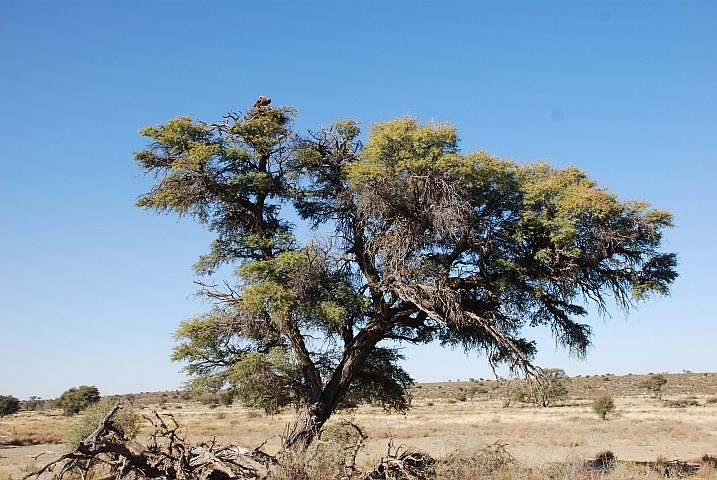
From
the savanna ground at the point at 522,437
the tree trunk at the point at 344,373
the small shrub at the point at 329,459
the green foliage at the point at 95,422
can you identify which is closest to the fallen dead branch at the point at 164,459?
the small shrub at the point at 329,459

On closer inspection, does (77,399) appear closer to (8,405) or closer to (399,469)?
(8,405)

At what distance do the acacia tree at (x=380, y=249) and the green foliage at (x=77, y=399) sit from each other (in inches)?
2003

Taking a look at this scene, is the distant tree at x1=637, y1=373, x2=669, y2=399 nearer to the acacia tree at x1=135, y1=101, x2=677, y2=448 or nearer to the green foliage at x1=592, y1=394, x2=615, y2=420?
the green foliage at x1=592, y1=394, x2=615, y2=420

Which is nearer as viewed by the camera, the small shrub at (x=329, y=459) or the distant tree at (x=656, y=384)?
the small shrub at (x=329, y=459)

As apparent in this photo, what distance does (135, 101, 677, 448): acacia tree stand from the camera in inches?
533

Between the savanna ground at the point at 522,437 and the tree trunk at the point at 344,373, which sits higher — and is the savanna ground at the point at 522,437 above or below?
below

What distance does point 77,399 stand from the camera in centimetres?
6003

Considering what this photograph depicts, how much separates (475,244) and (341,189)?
13.6ft

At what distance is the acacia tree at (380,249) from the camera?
44.4ft

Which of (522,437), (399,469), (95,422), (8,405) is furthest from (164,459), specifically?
(8,405)

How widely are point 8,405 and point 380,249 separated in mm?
56790

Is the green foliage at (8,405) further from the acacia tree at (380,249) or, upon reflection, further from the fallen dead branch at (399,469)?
the fallen dead branch at (399,469)

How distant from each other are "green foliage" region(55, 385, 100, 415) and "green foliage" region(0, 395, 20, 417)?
485 cm

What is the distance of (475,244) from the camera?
14.0 m
